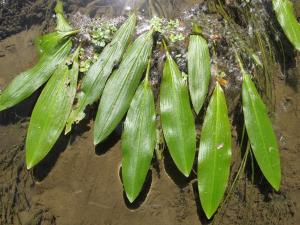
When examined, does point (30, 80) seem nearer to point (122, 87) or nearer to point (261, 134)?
point (122, 87)

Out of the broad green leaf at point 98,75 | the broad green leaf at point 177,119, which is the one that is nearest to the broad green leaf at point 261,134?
the broad green leaf at point 177,119

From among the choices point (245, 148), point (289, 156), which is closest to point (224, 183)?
point (245, 148)

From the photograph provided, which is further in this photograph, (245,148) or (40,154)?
(245,148)

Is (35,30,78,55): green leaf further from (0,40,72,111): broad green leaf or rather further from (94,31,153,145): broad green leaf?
(94,31,153,145): broad green leaf

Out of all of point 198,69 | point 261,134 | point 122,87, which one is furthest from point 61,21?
point 261,134

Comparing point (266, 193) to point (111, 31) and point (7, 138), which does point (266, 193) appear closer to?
point (111, 31)

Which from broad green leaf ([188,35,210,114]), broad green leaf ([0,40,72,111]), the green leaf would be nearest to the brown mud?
broad green leaf ([0,40,72,111])

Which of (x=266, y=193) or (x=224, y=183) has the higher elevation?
(x=224, y=183)
